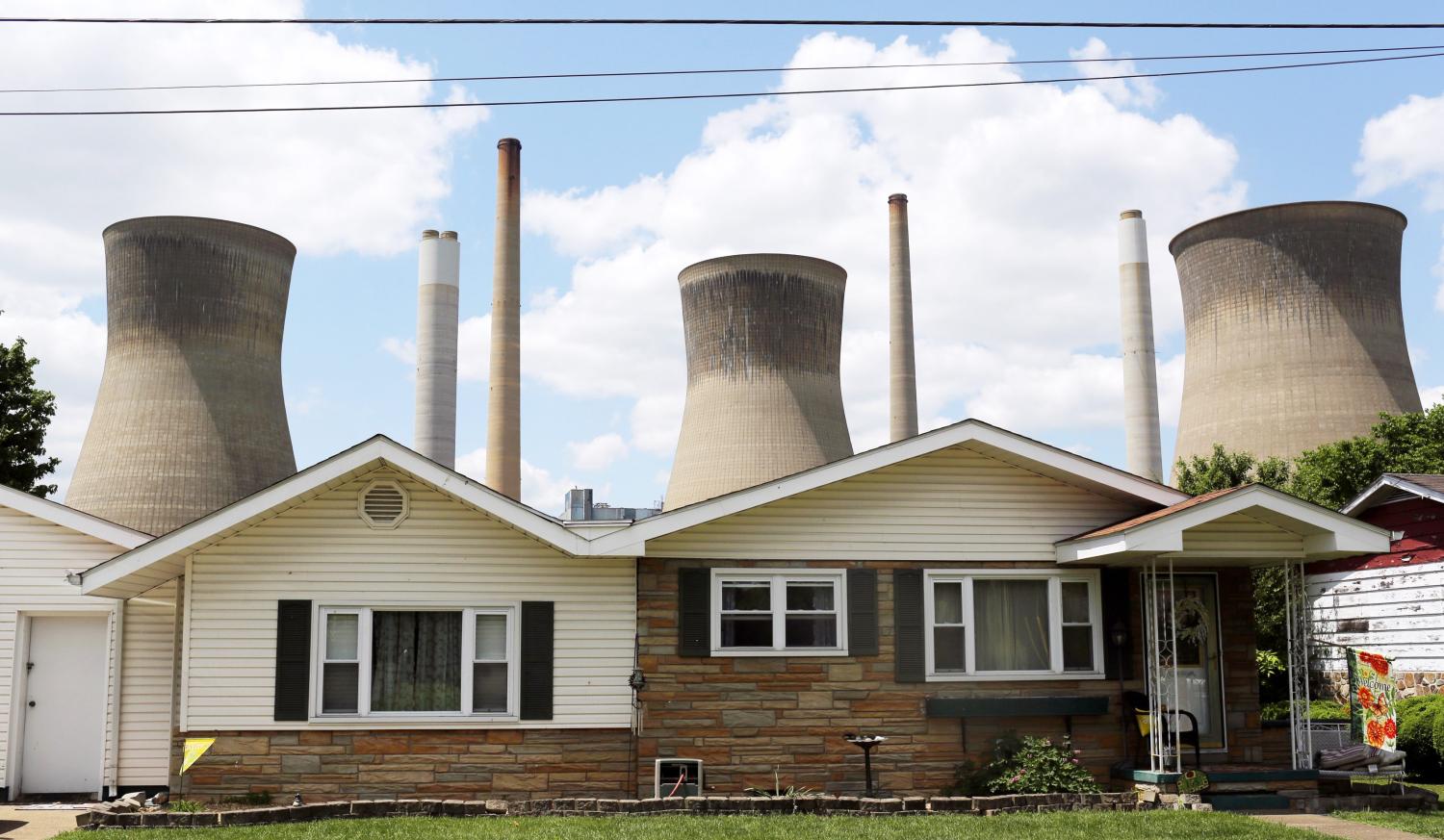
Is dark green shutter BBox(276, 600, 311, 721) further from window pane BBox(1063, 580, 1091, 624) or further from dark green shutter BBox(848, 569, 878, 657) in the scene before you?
window pane BBox(1063, 580, 1091, 624)

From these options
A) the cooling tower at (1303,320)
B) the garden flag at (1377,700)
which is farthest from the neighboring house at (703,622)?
the cooling tower at (1303,320)

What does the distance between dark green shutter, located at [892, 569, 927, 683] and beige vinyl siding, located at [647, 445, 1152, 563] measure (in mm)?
249

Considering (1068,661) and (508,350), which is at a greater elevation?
(508,350)

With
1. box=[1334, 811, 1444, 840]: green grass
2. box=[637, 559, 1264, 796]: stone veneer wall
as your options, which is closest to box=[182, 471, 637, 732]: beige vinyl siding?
box=[637, 559, 1264, 796]: stone veneer wall

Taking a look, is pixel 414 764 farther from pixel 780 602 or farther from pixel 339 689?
pixel 780 602

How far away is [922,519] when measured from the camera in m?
14.1

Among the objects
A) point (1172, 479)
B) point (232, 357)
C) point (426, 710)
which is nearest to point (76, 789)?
point (426, 710)

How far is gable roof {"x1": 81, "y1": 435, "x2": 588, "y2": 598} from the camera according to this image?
501 inches

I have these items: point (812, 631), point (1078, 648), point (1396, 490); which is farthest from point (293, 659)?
point (1396, 490)

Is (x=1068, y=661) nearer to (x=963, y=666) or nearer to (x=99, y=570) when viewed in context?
(x=963, y=666)

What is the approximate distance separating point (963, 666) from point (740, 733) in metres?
2.53

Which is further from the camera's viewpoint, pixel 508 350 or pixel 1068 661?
pixel 508 350

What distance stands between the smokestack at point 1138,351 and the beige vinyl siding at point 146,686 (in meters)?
36.0

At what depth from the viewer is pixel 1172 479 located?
44594 mm
